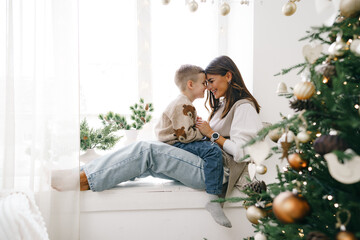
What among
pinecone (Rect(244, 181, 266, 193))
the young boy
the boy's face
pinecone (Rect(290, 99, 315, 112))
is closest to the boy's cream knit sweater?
the young boy

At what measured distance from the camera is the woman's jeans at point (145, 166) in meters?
1.37

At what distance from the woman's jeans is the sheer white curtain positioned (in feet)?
0.37

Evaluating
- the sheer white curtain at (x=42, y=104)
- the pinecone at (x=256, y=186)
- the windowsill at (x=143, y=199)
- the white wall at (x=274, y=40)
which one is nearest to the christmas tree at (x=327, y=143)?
the pinecone at (x=256, y=186)

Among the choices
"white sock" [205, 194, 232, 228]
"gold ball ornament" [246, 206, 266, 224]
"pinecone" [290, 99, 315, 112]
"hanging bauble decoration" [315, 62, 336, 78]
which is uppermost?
"hanging bauble decoration" [315, 62, 336, 78]

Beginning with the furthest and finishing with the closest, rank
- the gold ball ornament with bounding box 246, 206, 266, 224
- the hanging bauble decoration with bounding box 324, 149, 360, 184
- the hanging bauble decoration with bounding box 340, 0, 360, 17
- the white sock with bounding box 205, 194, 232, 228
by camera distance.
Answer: the white sock with bounding box 205, 194, 232, 228 → the gold ball ornament with bounding box 246, 206, 266, 224 → the hanging bauble decoration with bounding box 340, 0, 360, 17 → the hanging bauble decoration with bounding box 324, 149, 360, 184

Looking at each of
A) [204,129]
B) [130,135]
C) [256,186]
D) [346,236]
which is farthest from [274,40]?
[346,236]

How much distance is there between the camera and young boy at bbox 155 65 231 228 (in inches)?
53.7

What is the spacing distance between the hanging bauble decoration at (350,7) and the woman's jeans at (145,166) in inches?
38.1

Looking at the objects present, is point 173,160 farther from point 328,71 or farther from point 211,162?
point 328,71

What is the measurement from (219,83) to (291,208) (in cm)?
124

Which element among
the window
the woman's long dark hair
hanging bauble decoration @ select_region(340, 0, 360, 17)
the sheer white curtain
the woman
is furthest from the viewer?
the window

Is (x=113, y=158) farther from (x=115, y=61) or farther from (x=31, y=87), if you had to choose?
(x=115, y=61)

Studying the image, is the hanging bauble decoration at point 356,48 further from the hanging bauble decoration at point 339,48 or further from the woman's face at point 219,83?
the woman's face at point 219,83

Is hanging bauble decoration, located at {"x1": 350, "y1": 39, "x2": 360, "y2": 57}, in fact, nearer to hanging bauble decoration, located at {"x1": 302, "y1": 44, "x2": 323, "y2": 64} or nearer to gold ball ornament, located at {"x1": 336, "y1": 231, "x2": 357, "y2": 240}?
hanging bauble decoration, located at {"x1": 302, "y1": 44, "x2": 323, "y2": 64}
